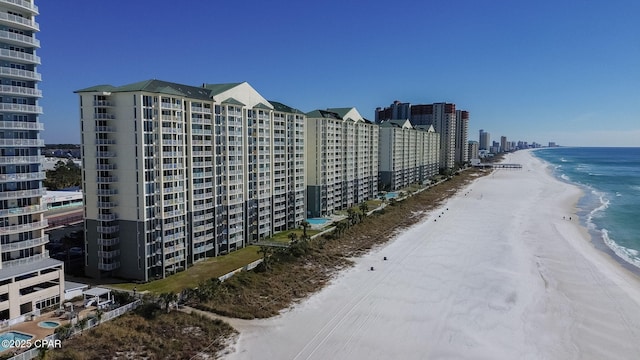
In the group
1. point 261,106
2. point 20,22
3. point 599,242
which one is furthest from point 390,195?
point 20,22

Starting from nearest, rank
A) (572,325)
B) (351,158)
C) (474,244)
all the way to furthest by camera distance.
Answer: (572,325) → (474,244) → (351,158)

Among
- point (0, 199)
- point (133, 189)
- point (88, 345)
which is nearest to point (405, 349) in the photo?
point (88, 345)

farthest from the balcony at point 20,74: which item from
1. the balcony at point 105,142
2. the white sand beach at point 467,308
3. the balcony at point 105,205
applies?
the white sand beach at point 467,308

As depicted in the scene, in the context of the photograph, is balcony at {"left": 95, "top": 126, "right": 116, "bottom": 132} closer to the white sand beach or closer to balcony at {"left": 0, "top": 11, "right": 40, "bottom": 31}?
balcony at {"left": 0, "top": 11, "right": 40, "bottom": 31}

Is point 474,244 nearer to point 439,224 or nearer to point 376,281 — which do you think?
point 439,224

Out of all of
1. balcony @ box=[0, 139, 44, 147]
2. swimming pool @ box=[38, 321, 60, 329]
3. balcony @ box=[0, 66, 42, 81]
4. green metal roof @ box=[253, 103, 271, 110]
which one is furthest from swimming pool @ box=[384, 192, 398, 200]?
swimming pool @ box=[38, 321, 60, 329]

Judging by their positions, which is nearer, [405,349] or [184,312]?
[405,349]
